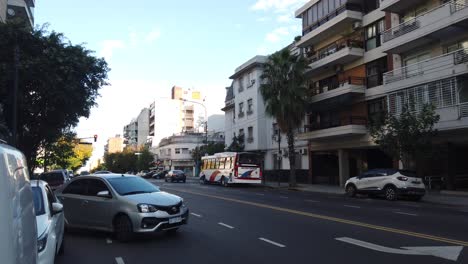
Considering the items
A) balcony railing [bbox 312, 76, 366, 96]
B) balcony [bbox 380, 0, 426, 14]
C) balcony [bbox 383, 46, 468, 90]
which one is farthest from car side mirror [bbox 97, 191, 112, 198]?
balcony railing [bbox 312, 76, 366, 96]

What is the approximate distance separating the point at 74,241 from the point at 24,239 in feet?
30.0

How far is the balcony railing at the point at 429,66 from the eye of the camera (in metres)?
26.6

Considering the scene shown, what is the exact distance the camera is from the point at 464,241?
427 inches

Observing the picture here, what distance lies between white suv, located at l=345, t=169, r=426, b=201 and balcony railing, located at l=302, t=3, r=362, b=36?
16.0 metres

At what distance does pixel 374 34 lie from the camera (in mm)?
36156

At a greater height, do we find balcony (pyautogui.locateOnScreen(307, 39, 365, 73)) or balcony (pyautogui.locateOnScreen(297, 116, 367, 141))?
balcony (pyautogui.locateOnScreen(307, 39, 365, 73))

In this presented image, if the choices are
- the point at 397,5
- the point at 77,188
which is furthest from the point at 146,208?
the point at 397,5

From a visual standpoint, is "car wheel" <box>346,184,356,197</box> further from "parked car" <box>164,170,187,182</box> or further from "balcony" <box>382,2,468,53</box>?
"parked car" <box>164,170,187,182</box>

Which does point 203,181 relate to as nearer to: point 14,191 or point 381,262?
point 381,262

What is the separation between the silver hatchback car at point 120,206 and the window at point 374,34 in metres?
27.2

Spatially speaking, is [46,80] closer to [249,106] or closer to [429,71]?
[429,71]

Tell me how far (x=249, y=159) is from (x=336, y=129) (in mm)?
9229

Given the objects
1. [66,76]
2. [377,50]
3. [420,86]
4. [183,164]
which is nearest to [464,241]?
[420,86]

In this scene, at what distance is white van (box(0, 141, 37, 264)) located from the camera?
2582mm
